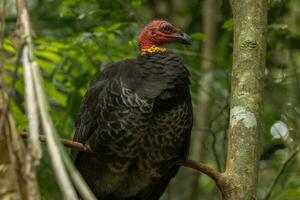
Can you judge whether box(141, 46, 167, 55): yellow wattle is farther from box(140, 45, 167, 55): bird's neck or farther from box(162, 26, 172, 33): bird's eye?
box(162, 26, 172, 33): bird's eye

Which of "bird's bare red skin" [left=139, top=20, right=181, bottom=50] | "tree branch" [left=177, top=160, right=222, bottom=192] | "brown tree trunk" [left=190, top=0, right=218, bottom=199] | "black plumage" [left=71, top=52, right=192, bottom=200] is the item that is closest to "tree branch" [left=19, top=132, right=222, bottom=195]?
"tree branch" [left=177, top=160, right=222, bottom=192]

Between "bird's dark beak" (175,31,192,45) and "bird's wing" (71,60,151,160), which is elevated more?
"bird's dark beak" (175,31,192,45)

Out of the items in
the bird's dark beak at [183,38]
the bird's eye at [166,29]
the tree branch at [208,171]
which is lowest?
the tree branch at [208,171]

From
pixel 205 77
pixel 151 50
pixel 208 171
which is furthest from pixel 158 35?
pixel 208 171

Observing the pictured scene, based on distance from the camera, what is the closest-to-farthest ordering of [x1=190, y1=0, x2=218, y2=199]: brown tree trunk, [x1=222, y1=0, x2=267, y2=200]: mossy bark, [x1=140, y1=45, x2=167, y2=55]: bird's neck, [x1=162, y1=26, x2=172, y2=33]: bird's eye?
1. [x1=222, y1=0, x2=267, y2=200]: mossy bark
2. [x1=140, y1=45, x2=167, y2=55]: bird's neck
3. [x1=162, y1=26, x2=172, y2=33]: bird's eye
4. [x1=190, y1=0, x2=218, y2=199]: brown tree trunk

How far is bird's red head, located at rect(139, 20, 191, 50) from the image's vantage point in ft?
14.4

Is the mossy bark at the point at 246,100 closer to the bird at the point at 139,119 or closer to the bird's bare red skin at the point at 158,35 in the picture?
the bird at the point at 139,119

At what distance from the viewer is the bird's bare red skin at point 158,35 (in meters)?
4.39

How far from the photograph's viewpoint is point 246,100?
328 cm

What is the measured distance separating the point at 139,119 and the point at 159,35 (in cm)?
80

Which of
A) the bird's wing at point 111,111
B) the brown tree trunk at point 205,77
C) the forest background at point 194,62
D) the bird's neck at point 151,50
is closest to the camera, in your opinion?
the bird's wing at point 111,111

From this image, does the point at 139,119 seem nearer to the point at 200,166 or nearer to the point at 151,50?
the point at 200,166

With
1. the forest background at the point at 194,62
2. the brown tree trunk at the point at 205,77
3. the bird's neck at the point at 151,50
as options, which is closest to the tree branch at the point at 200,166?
the bird's neck at the point at 151,50

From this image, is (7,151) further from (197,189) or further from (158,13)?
(158,13)
